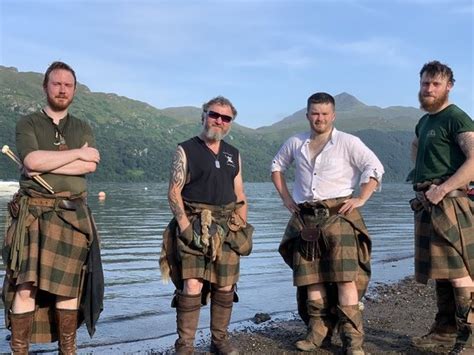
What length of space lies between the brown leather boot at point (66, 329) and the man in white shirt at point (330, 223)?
2.13 m

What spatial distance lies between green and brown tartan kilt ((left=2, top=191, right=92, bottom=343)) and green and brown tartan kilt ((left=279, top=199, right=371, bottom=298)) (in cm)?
204

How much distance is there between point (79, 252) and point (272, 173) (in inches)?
86.1

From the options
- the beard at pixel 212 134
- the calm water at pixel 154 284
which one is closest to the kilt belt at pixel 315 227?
the beard at pixel 212 134

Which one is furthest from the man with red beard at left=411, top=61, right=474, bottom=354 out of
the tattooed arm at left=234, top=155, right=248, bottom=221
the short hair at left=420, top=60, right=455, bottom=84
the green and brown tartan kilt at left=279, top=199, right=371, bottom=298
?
the tattooed arm at left=234, top=155, right=248, bottom=221

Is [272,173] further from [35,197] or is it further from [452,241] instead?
[35,197]

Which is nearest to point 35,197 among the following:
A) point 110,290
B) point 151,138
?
point 110,290

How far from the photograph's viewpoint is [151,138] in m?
188

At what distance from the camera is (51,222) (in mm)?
4715

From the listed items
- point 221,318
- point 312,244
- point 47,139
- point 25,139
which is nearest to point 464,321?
point 312,244

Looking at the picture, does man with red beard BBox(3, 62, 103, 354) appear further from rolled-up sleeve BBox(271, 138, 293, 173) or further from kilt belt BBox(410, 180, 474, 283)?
kilt belt BBox(410, 180, 474, 283)

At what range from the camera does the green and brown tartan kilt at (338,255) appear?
5.46m

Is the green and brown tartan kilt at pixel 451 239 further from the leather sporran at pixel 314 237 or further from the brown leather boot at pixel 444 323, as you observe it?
the leather sporran at pixel 314 237

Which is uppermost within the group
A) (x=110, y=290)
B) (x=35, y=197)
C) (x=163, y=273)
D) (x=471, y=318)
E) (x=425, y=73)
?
(x=425, y=73)

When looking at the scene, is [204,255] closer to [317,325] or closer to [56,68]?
[317,325]
